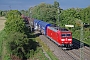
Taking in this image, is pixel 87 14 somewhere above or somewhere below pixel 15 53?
above

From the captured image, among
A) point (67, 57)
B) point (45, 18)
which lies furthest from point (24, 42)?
point (45, 18)

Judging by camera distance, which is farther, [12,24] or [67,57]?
[12,24]

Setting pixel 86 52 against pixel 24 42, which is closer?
pixel 86 52

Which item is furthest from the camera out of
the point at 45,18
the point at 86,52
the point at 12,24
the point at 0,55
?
the point at 45,18

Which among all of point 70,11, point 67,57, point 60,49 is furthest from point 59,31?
point 70,11

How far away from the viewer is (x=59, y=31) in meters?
37.0

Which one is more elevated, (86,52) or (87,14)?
(87,14)

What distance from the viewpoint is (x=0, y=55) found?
42188 mm

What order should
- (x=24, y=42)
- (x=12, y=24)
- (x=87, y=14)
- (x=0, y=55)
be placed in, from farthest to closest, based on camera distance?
(x=87, y=14), (x=12, y=24), (x=0, y=55), (x=24, y=42)

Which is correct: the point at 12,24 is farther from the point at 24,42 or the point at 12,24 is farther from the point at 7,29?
the point at 24,42

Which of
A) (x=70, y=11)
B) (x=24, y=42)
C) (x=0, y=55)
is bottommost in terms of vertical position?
(x=0, y=55)

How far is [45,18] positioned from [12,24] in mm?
48569

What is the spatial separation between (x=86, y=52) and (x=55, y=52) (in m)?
4.97

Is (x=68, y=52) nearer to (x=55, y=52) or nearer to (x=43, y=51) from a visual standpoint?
(x=55, y=52)
